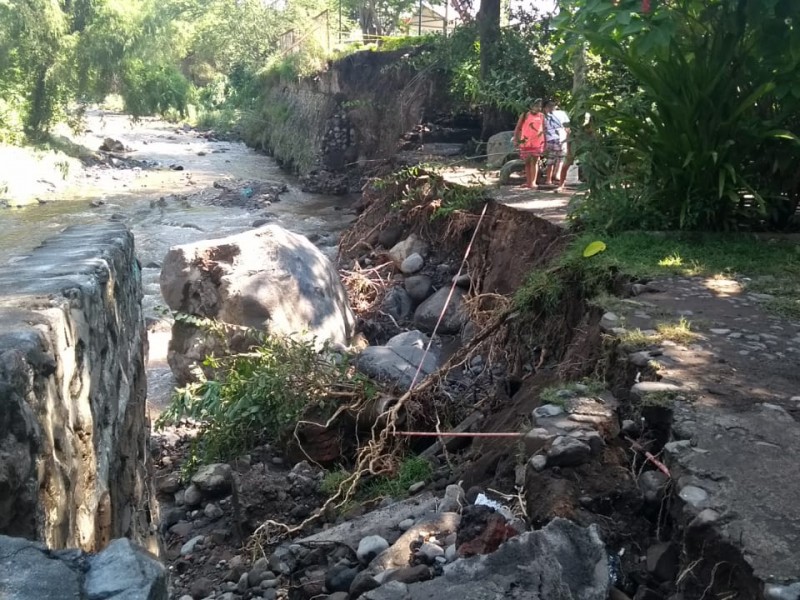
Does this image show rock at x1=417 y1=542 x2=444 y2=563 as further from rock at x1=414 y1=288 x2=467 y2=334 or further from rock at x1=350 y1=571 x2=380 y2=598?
rock at x1=414 y1=288 x2=467 y2=334

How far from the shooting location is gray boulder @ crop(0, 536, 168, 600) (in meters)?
1.56

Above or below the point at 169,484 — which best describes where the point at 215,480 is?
above

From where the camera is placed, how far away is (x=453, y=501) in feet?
12.0

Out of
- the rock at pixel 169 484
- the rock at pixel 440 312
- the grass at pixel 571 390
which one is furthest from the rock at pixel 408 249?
the grass at pixel 571 390

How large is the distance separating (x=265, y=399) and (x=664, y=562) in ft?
11.9

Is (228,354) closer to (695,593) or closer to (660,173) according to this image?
(660,173)

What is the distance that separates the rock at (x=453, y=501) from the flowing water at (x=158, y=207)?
4.67m

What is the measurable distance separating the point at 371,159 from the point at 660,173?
12.0m

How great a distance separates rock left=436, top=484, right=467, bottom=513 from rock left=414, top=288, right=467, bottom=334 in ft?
14.7

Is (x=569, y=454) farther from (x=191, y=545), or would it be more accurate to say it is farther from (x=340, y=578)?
(x=191, y=545)

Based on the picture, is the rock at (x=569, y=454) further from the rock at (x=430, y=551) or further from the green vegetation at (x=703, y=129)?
the green vegetation at (x=703, y=129)

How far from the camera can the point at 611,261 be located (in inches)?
218

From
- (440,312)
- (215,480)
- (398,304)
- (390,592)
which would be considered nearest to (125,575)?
(390,592)

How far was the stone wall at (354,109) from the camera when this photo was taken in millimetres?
16625
